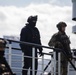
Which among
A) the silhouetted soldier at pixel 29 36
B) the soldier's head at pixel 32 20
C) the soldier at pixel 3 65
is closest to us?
the soldier at pixel 3 65

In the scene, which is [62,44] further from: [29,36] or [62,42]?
[29,36]

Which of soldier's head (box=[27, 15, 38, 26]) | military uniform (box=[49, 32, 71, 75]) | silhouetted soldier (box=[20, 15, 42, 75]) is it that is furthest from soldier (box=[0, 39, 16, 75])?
military uniform (box=[49, 32, 71, 75])

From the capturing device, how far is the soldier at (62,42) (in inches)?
311

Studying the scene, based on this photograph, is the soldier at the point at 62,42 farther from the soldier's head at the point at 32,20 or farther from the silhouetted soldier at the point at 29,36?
the soldier's head at the point at 32,20

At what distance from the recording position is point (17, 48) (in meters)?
7.62

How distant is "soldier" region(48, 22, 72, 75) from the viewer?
7.89 m

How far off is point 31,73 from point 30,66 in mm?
182

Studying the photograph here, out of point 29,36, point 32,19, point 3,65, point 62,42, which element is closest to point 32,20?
point 32,19

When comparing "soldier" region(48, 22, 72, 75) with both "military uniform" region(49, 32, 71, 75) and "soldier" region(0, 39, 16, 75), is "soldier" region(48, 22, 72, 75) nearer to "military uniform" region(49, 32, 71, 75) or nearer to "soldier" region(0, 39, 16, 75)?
"military uniform" region(49, 32, 71, 75)

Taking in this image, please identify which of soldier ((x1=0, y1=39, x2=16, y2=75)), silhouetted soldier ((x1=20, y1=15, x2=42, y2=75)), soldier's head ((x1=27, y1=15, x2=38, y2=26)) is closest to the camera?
soldier ((x1=0, y1=39, x2=16, y2=75))

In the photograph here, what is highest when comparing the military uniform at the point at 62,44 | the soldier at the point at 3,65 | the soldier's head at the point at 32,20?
the soldier's head at the point at 32,20

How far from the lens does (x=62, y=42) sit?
313 inches

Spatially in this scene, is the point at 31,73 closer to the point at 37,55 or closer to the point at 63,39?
the point at 37,55

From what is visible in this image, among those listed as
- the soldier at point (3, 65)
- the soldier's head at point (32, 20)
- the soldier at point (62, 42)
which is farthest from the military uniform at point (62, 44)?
the soldier at point (3, 65)
